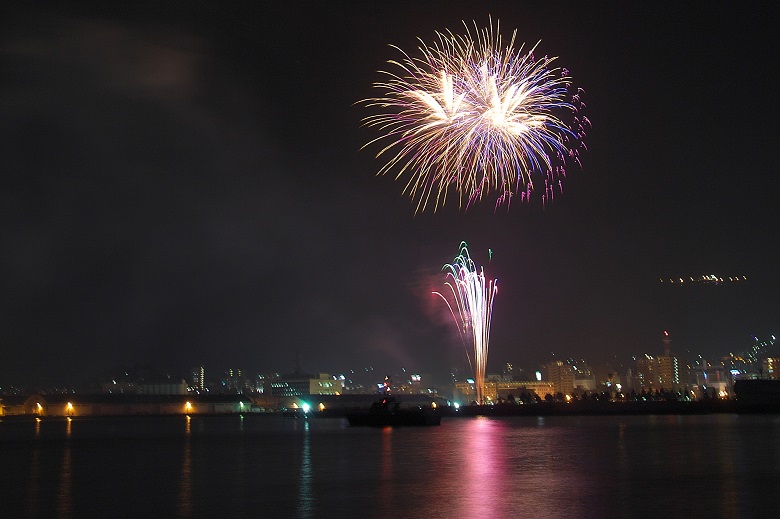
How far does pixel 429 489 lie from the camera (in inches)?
806

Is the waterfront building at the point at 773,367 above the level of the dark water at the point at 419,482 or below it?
above

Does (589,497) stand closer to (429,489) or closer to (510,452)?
(429,489)

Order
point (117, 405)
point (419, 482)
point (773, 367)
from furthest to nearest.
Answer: point (773, 367) < point (117, 405) < point (419, 482)

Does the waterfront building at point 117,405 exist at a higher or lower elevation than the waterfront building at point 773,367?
lower

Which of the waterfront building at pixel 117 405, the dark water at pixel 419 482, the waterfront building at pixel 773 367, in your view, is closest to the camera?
the dark water at pixel 419 482

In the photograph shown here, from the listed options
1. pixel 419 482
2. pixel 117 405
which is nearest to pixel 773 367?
pixel 117 405

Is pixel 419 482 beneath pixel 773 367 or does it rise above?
beneath

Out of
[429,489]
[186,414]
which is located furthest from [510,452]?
[186,414]

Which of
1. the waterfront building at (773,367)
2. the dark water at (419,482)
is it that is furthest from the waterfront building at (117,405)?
the dark water at (419,482)

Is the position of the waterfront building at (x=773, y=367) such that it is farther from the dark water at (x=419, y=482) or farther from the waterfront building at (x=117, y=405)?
the dark water at (x=419, y=482)

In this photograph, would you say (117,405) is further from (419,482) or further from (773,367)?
(419,482)

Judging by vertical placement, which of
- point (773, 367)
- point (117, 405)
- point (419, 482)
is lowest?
point (117, 405)

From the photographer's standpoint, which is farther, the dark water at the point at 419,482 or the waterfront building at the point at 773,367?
the waterfront building at the point at 773,367

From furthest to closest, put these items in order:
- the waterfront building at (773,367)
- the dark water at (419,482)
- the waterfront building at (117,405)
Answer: the waterfront building at (773,367), the waterfront building at (117,405), the dark water at (419,482)
